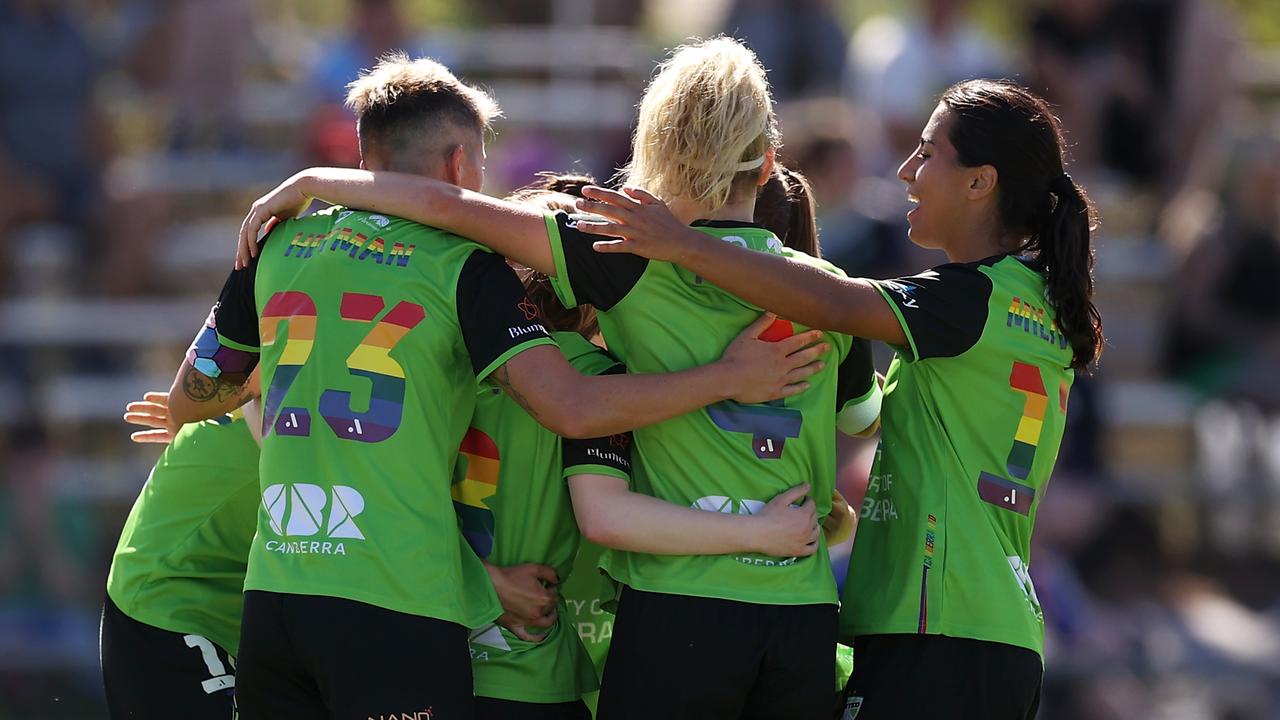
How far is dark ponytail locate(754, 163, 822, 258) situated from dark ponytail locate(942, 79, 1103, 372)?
0.46m

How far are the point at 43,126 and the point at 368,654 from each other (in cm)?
725

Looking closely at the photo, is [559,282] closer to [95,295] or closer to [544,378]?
[544,378]

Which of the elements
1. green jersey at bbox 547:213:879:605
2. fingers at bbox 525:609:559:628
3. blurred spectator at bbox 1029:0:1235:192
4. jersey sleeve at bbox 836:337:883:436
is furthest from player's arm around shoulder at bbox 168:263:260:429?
blurred spectator at bbox 1029:0:1235:192

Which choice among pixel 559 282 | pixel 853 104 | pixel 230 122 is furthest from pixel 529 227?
pixel 230 122

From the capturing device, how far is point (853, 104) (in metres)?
9.65

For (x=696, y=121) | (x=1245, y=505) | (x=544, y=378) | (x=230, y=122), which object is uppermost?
(x=696, y=121)

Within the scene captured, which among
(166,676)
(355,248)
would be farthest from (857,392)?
(166,676)

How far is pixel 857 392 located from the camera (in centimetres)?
375

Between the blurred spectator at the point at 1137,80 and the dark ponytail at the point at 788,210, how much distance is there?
5.69 m

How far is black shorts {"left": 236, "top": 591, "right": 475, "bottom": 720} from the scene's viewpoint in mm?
3303

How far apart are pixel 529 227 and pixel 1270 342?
21.6 ft

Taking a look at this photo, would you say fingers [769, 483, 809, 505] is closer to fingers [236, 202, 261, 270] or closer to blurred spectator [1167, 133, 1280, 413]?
fingers [236, 202, 261, 270]

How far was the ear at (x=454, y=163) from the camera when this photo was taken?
12.1 ft

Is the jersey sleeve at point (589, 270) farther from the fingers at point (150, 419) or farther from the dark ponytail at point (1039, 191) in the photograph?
the fingers at point (150, 419)
